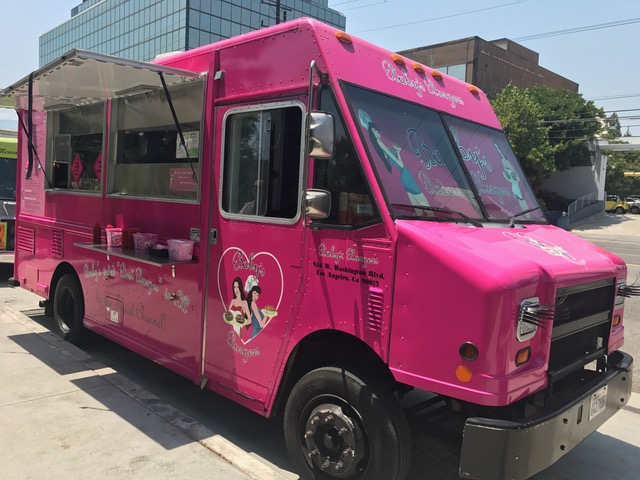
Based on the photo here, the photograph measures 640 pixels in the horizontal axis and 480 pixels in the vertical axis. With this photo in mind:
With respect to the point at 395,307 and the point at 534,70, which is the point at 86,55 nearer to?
the point at 395,307

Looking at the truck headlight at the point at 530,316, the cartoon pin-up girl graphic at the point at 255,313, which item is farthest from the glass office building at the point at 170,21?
the truck headlight at the point at 530,316

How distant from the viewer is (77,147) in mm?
5844

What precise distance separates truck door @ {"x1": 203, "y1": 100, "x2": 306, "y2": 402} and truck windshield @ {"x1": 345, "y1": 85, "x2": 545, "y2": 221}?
515 mm

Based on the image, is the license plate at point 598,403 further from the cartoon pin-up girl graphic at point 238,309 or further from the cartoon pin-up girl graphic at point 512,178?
the cartoon pin-up girl graphic at point 238,309

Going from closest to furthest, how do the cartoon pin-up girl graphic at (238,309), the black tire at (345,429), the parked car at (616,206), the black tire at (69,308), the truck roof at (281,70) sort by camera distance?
the black tire at (345,429) < the truck roof at (281,70) < the cartoon pin-up girl graphic at (238,309) < the black tire at (69,308) < the parked car at (616,206)

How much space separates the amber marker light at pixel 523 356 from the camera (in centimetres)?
253

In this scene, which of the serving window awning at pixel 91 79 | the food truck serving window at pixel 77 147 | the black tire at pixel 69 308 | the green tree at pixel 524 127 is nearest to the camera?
the serving window awning at pixel 91 79

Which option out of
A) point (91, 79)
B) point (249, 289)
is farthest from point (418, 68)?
point (91, 79)

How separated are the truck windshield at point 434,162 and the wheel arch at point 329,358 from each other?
871 millimetres

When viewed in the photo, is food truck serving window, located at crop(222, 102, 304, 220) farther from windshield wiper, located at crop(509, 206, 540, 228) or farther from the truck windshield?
windshield wiper, located at crop(509, 206, 540, 228)

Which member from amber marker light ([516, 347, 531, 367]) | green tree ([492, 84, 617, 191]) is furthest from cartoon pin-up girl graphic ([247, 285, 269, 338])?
green tree ([492, 84, 617, 191])

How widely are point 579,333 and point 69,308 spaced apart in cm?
550

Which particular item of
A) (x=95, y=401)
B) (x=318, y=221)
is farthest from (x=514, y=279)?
(x=95, y=401)

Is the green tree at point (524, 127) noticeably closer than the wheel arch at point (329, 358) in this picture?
No
